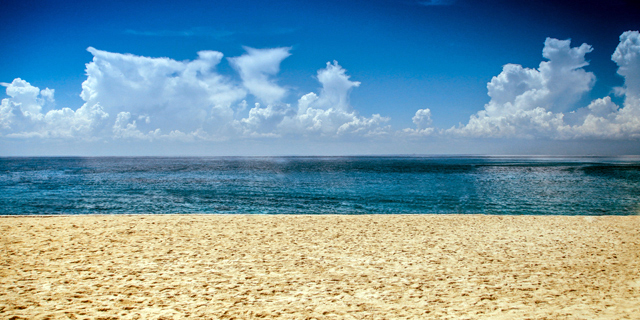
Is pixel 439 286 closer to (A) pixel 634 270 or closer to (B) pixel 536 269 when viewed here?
(B) pixel 536 269

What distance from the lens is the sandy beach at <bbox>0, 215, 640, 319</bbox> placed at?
6039 mm

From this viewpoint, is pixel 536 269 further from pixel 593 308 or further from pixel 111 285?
pixel 111 285

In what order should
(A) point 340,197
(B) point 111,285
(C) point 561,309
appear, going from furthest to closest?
1. (A) point 340,197
2. (B) point 111,285
3. (C) point 561,309

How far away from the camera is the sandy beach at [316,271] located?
6039 millimetres

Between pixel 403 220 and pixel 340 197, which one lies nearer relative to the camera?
pixel 403 220

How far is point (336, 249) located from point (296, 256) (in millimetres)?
1447

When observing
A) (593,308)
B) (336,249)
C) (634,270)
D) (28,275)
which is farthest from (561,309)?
(28,275)

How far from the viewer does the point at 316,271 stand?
8.12 m

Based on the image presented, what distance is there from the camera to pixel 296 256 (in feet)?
30.8

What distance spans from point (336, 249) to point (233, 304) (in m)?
4.56

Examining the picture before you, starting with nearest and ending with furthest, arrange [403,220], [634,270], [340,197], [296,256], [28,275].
A: [28,275]
[634,270]
[296,256]
[403,220]
[340,197]

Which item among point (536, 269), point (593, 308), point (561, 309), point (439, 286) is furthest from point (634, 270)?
point (439, 286)

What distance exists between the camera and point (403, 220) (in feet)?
49.5

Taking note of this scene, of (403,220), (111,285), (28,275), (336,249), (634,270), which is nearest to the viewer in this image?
(111,285)
